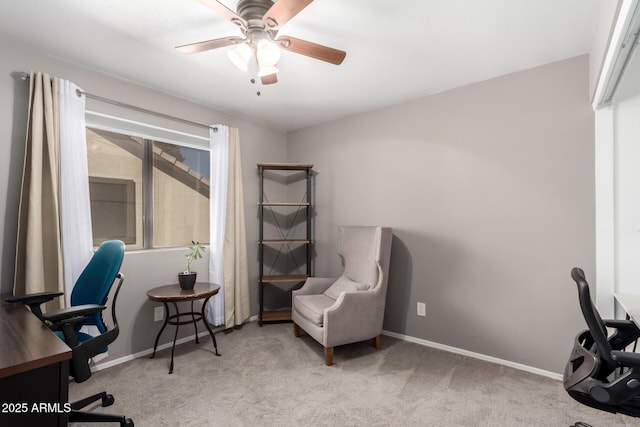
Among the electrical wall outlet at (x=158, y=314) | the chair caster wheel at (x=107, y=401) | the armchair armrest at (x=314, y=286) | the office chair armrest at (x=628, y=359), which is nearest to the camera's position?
the office chair armrest at (x=628, y=359)

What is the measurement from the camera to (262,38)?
5.29 feet

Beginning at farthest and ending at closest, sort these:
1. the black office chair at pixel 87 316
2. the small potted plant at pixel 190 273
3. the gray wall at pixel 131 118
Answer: the small potted plant at pixel 190 273 < the gray wall at pixel 131 118 < the black office chair at pixel 87 316

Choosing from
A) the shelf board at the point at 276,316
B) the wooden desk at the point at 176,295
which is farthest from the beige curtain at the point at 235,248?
the wooden desk at the point at 176,295

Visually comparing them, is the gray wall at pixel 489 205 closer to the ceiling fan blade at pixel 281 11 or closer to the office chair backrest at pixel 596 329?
the office chair backrest at pixel 596 329

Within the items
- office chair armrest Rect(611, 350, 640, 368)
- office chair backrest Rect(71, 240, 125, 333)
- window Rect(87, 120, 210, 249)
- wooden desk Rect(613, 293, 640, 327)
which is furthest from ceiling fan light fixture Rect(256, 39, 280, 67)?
wooden desk Rect(613, 293, 640, 327)

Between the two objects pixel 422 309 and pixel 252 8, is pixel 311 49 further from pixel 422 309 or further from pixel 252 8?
pixel 422 309

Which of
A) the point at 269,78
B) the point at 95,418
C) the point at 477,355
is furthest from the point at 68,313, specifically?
the point at 477,355

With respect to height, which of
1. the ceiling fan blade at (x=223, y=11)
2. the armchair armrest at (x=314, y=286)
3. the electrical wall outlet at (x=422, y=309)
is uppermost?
the ceiling fan blade at (x=223, y=11)

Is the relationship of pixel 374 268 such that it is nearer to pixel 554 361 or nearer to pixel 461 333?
pixel 461 333

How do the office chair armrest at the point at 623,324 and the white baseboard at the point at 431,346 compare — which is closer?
the office chair armrest at the point at 623,324

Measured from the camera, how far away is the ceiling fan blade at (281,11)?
4.27 ft

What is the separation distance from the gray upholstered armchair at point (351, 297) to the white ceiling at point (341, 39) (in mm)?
1427

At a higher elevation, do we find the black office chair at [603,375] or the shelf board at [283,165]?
the shelf board at [283,165]

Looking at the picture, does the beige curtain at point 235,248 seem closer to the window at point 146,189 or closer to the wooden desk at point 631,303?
the window at point 146,189
